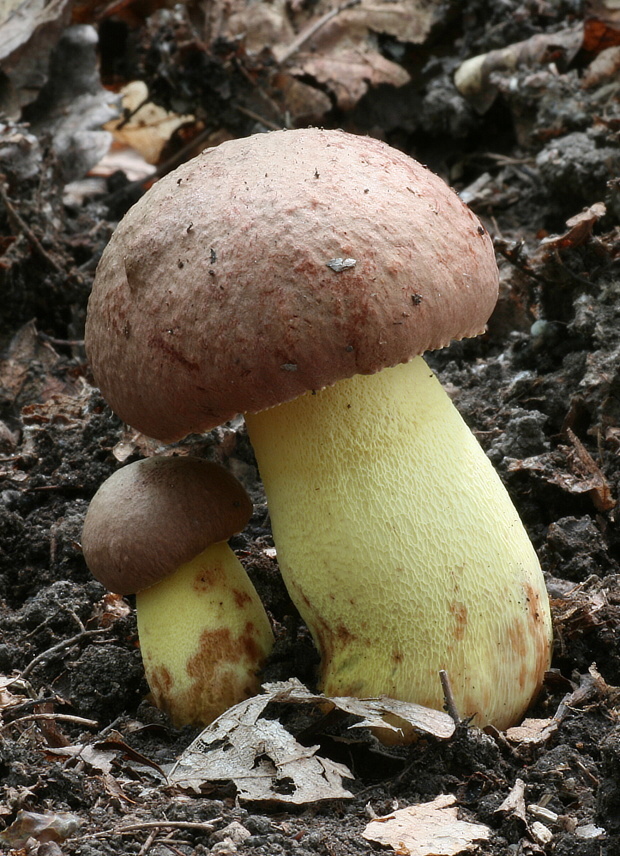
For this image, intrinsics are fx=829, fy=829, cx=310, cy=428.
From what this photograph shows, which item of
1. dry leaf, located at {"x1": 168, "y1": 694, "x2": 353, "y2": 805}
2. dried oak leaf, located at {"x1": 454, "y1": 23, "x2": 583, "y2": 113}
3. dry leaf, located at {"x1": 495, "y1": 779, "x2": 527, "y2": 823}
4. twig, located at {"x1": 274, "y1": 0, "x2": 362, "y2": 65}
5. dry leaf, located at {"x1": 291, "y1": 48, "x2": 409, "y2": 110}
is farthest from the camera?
twig, located at {"x1": 274, "y1": 0, "x2": 362, "y2": 65}

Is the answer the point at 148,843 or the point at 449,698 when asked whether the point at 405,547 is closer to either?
the point at 449,698

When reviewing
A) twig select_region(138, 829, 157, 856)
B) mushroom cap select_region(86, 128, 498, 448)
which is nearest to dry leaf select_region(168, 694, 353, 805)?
twig select_region(138, 829, 157, 856)

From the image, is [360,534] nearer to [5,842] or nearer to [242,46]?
[5,842]

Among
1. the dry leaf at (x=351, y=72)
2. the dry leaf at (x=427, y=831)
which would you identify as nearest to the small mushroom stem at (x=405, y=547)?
the dry leaf at (x=427, y=831)

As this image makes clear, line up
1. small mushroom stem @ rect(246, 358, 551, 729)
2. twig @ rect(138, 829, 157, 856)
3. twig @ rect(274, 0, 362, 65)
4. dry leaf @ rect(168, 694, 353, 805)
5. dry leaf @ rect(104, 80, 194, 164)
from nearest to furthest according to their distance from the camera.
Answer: twig @ rect(138, 829, 157, 856), dry leaf @ rect(168, 694, 353, 805), small mushroom stem @ rect(246, 358, 551, 729), twig @ rect(274, 0, 362, 65), dry leaf @ rect(104, 80, 194, 164)

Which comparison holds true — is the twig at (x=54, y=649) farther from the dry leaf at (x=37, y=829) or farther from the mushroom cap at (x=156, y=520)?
the dry leaf at (x=37, y=829)

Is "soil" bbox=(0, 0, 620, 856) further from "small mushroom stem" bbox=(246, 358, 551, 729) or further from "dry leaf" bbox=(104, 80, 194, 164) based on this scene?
"dry leaf" bbox=(104, 80, 194, 164)

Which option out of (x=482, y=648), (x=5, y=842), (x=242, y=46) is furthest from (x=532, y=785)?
(x=242, y=46)
